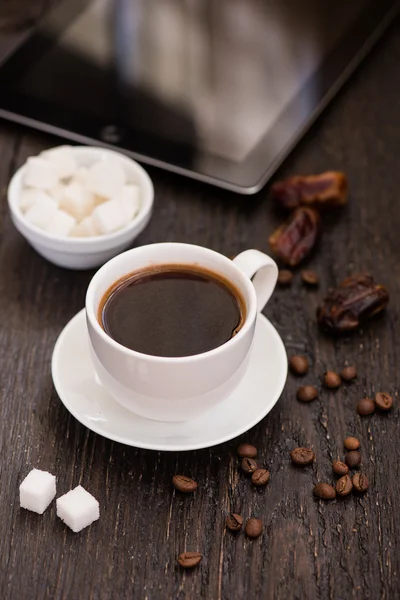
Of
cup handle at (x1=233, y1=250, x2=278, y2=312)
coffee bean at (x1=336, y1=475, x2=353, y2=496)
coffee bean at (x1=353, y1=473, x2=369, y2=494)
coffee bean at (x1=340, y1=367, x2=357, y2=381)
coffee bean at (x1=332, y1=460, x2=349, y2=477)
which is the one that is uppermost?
cup handle at (x1=233, y1=250, x2=278, y2=312)

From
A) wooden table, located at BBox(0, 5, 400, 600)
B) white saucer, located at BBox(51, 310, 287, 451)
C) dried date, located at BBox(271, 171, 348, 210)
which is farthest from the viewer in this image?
dried date, located at BBox(271, 171, 348, 210)

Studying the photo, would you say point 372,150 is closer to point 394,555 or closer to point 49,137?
point 49,137

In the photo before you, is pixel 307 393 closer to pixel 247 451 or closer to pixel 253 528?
pixel 247 451

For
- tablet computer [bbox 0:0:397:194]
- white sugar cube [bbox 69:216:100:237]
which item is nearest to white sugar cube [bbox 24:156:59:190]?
white sugar cube [bbox 69:216:100:237]

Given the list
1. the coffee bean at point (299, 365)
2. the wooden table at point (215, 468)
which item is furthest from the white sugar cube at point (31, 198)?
the coffee bean at point (299, 365)

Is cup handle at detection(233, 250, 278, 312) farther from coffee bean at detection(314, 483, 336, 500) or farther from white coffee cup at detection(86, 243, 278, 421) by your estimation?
coffee bean at detection(314, 483, 336, 500)

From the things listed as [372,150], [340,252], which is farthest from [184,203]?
[372,150]

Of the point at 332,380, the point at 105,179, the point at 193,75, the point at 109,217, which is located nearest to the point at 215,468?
the point at 332,380

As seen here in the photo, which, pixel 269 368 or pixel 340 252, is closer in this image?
pixel 269 368
